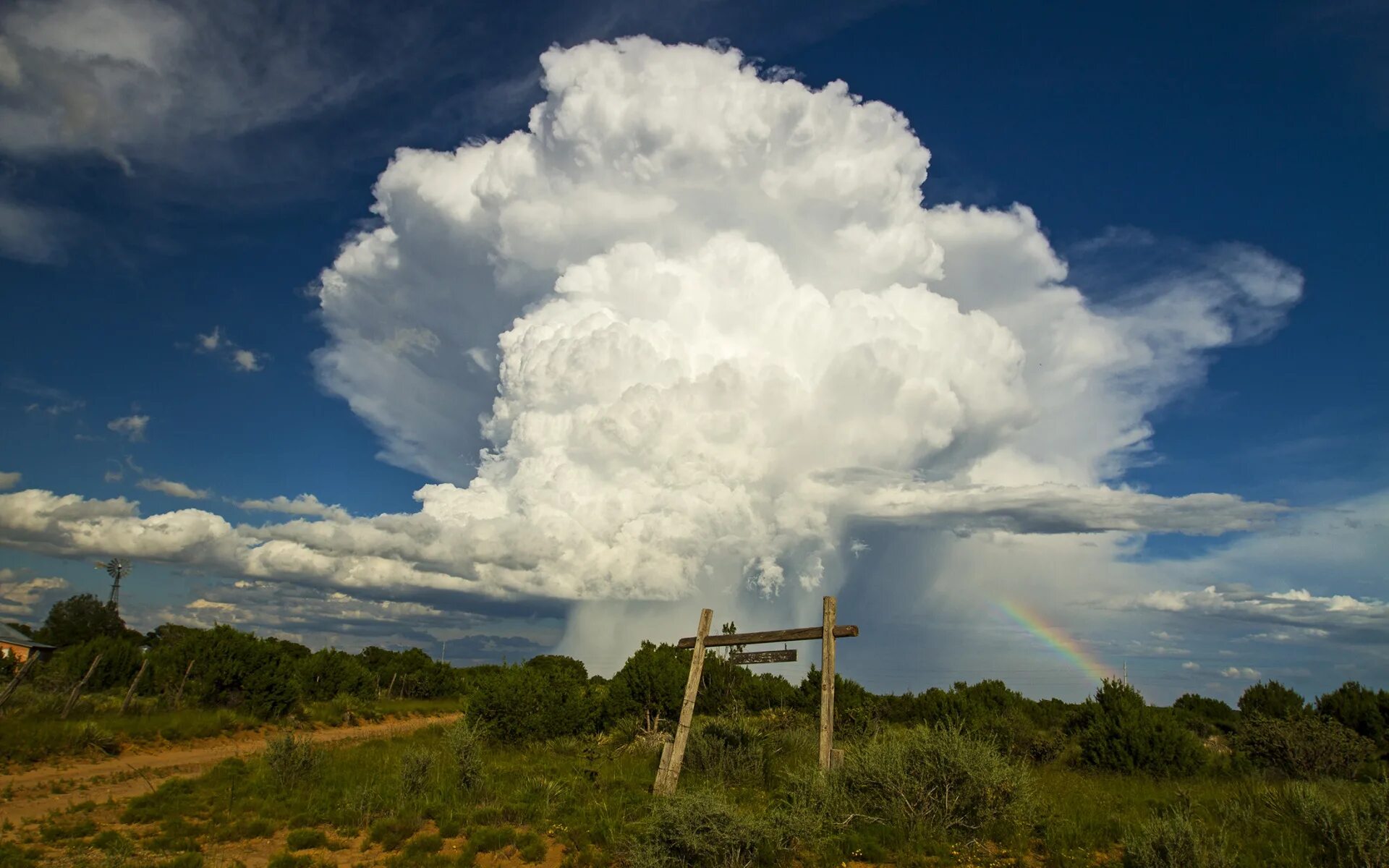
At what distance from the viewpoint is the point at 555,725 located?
73.4 feet

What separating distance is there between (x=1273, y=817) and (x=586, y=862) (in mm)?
10184

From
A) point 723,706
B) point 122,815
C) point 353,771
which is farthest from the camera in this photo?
point 723,706

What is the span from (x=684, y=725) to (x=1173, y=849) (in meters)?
7.67

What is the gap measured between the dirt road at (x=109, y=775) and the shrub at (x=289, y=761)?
2.34 m

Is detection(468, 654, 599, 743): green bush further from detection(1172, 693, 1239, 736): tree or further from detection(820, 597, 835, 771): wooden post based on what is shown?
detection(1172, 693, 1239, 736): tree

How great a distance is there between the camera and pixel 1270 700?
2938 centimetres

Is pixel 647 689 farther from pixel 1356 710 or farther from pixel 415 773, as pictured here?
pixel 1356 710

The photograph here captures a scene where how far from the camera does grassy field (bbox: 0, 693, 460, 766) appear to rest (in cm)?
1689

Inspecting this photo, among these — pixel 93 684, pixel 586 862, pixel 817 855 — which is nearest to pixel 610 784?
pixel 586 862

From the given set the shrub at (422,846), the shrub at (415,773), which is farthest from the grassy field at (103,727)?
the shrub at (422,846)

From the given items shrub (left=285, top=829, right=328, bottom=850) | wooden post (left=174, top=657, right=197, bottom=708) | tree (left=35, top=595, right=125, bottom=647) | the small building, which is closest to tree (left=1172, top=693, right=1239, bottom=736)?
shrub (left=285, top=829, right=328, bottom=850)

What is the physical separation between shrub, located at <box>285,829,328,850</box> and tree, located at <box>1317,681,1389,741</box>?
3006 centimetres

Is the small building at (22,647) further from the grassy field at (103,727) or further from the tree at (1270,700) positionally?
the tree at (1270,700)

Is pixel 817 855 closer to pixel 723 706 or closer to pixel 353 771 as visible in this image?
pixel 353 771
